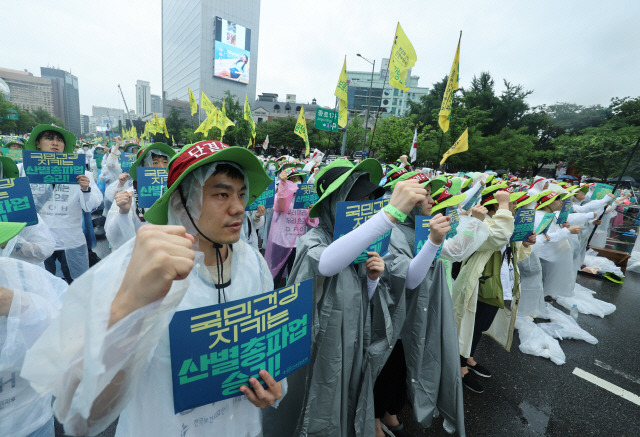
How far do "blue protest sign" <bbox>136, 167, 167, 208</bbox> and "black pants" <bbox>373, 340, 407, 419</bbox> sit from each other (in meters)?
2.72

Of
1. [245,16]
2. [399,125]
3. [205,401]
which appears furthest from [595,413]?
[245,16]

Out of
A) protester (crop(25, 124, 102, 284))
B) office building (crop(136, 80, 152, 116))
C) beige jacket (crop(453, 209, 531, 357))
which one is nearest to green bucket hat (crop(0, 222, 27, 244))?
protester (crop(25, 124, 102, 284))

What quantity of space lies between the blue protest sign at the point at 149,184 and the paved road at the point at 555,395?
2032 millimetres

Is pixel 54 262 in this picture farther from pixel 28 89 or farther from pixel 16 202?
pixel 28 89

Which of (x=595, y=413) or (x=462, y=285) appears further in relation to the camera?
(x=462, y=285)

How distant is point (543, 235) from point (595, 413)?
223 centimetres

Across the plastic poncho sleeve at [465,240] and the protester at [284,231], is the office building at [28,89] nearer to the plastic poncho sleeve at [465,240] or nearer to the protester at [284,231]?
the protester at [284,231]

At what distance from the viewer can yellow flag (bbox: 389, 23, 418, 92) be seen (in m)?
8.13

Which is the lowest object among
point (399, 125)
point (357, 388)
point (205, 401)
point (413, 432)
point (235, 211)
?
point (413, 432)

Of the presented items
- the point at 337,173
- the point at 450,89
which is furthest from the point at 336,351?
the point at 450,89

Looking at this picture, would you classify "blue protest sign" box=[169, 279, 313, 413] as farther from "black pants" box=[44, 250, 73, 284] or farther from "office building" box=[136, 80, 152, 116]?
"office building" box=[136, 80, 152, 116]

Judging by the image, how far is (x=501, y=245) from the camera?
2.89 metres

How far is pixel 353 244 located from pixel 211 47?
83294mm

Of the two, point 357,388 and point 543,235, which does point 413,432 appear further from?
point 543,235
